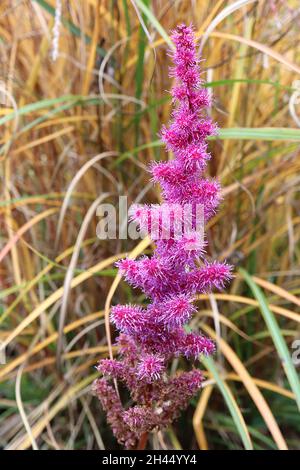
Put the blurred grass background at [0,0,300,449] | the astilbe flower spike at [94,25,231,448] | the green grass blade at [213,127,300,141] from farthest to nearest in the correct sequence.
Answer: the blurred grass background at [0,0,300,449] → the green grass blade at [213,127,300,141] → the astilbe flower spike at [94,25,231,448]

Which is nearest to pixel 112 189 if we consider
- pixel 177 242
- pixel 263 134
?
pixel 263 134

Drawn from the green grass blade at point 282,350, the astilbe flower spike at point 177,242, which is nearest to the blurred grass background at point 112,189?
the green grass blade at point 282,350

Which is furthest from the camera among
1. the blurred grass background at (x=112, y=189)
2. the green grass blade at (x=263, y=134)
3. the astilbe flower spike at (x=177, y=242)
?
the blurred grass background at (x=112, y=189)

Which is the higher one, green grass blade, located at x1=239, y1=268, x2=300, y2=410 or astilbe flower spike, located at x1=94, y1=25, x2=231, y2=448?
astilbe flower spike, located at x1=94, y1=25, x2=231, y2=448

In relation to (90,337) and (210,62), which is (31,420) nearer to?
(90,337)

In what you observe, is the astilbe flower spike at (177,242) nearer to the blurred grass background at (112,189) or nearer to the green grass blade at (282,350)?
the green grass blade at (282,350)

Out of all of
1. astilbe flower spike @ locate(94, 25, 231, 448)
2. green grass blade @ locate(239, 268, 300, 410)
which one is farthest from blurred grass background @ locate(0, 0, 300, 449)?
astilbe flower spike @ locate(94, 25, 231, 448)

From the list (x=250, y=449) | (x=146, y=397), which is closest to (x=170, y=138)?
(x=146, y=397)

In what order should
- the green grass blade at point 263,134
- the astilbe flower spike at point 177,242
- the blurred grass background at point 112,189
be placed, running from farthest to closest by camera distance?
1. the blurred grass background at point 112,189
2. the green grass blade at point 263,134
3. the astilbe flower spike at point 177,242

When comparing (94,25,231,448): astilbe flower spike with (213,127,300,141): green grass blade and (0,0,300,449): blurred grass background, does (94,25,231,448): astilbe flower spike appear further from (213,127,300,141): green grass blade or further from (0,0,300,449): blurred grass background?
(0,0,300,449): blurred grass background
